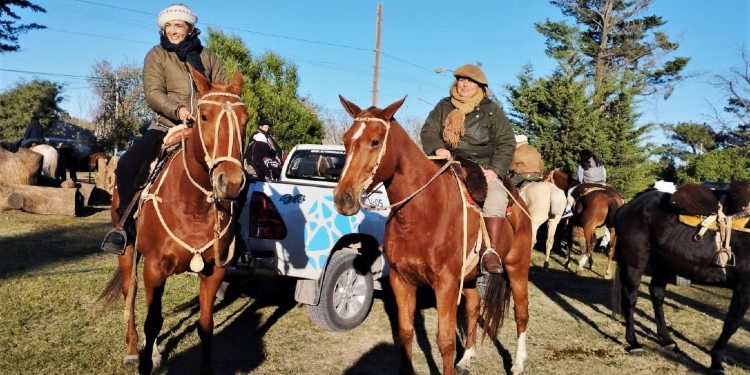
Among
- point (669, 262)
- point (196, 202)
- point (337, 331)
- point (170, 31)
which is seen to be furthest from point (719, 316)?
point (170, 31)

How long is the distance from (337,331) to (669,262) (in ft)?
11.8

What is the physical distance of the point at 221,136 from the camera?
3285mm

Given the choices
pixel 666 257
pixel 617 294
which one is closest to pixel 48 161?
pixel 617 294

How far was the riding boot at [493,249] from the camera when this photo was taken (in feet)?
13.9

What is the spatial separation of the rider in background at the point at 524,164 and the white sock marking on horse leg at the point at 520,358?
245 inches

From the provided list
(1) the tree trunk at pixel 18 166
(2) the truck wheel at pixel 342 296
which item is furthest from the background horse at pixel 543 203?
(1) the tree trunk at pixel 18 166

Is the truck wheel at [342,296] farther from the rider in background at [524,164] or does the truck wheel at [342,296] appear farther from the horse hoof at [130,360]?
the rider in background at [524,164]

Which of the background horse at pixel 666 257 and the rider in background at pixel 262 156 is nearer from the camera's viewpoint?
the background horse at pixel 666 257

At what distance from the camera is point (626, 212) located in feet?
20.0

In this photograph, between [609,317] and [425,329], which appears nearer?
[425,329]

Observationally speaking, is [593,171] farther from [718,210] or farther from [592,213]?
[718,210]

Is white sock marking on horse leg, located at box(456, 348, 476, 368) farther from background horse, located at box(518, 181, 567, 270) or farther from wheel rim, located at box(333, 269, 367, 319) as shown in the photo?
background horse, located at box(518, 181, 567, 270)

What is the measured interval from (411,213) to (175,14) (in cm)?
256

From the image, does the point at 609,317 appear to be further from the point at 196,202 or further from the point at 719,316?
the point at 196,202
